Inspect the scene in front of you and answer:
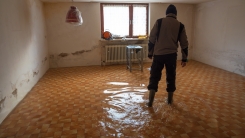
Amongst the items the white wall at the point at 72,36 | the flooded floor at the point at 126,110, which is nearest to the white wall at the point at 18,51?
the flooded floor at the point at 126,110

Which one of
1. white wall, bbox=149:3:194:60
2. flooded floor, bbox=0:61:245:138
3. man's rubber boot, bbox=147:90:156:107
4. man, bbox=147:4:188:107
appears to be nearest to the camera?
flooded floor, bbox=0:61:245:138

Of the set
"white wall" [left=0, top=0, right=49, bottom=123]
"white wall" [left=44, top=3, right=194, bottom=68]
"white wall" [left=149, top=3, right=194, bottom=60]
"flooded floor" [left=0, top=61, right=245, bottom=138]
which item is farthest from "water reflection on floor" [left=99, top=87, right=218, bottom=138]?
"white wall" [left=149, top=3, right=194, bottom=60]

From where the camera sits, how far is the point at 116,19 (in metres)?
5.30

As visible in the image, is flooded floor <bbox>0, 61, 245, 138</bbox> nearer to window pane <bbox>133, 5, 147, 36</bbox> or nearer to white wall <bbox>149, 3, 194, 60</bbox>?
window pane <bbox>133, 5, 147, 36</bbox>

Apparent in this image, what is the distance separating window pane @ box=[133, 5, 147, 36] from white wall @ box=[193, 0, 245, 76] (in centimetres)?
167

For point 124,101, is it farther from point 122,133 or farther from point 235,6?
point 235,6

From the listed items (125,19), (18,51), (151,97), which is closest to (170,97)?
(151,97)

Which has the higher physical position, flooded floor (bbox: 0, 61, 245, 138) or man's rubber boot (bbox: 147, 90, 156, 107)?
man's rubber boot (bbox: 147, 90, 156, 107)

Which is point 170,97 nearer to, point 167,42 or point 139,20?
point 167,42

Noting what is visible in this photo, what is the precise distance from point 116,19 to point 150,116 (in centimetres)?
370

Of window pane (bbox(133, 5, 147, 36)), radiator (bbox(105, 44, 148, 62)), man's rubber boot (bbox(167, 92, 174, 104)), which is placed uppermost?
window pane (bbox(133, 5, 147, 36))

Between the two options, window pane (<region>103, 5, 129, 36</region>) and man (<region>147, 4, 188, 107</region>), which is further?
window pane (<region>103, 5, 129, 36</region>)

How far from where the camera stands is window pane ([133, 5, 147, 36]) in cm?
541

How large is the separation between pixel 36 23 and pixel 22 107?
213 cm
